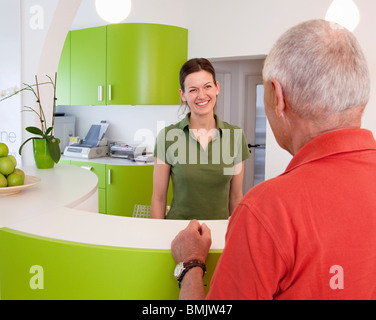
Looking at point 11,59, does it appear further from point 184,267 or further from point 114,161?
point 184,267

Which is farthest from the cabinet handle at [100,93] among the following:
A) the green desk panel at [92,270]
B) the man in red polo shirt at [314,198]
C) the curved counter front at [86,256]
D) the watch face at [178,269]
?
the man in red polo shirt at [314,198]

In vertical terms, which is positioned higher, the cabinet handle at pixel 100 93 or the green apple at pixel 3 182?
the cabinet handle at pixel 100 93

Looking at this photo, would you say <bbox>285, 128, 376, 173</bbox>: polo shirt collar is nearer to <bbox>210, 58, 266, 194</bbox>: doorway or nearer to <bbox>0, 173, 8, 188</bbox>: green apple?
<bbox>0, 173, 8, 188</bbox>: green apple

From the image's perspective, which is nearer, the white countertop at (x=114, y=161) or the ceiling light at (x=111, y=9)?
the ceiling light at (x=111, y=9)

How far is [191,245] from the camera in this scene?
1206mm

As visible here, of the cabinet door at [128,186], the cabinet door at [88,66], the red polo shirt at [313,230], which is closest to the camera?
the red polo shirt at [313,230]

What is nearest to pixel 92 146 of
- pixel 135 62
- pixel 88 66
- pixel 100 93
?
pixel 100 93

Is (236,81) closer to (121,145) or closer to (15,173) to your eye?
(121,145)

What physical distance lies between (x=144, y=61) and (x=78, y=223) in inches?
124

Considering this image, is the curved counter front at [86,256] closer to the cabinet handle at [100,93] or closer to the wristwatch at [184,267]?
the wristwatch at [184,267]

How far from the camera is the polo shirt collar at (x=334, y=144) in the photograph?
0.80 meters

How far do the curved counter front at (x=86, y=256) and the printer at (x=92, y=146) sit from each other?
3.10 m
